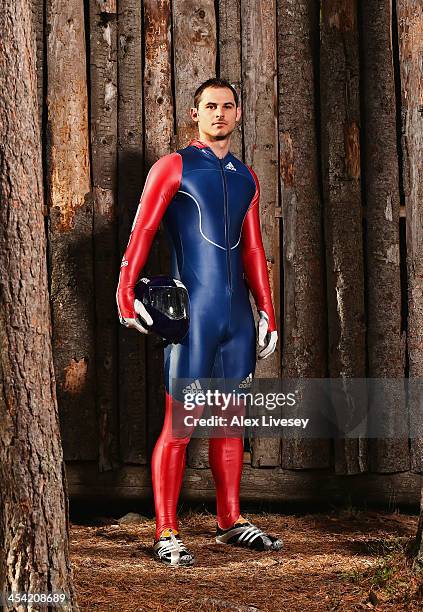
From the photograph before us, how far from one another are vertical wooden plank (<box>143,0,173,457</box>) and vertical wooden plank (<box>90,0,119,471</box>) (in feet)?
0.71

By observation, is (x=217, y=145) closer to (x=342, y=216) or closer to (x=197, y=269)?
(x=197, y=269)

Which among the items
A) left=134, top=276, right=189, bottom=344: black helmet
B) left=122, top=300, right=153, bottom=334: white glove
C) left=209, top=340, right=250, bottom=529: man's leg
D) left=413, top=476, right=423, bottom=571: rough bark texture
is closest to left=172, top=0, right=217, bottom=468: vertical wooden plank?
left=134, top=276, right=189, bottom=344: black helmet

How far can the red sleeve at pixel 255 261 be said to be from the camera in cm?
564

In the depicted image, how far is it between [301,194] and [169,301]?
1.54 meters

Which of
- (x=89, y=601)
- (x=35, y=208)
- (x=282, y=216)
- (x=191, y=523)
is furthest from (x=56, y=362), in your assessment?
(x=35, y=208)

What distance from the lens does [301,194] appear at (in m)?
6.34

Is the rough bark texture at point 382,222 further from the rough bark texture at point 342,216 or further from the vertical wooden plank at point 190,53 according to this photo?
the vertical wooden plank at point 190,53

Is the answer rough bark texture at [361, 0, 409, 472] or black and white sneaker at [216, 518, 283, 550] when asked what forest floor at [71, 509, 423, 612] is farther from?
rough bark texture at [361, 0, 409, 472]

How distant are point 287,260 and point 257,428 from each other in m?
1.10

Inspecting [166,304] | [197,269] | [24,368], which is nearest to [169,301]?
[166,304]

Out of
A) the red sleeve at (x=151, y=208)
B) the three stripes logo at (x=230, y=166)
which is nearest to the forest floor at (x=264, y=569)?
the red sleeve at (x=151, y=208)

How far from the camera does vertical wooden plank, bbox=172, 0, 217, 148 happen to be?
20.7ft

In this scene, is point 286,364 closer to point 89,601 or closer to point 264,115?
point 264,115

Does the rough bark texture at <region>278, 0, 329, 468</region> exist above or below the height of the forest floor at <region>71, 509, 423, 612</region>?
above
